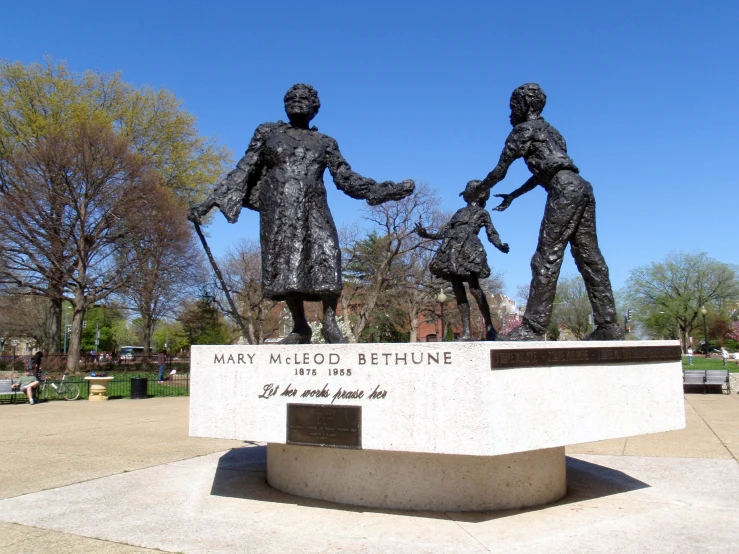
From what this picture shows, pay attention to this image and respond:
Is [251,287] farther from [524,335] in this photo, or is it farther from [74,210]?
[524,335]

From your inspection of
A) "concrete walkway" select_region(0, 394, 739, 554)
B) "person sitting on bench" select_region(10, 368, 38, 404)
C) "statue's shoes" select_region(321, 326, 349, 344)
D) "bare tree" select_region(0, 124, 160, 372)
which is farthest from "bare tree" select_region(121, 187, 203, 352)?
"statue's shoes" select_region(321, 326, 349, 344)

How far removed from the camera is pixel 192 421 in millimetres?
5281

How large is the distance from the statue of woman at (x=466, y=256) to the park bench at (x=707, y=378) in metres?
14.8

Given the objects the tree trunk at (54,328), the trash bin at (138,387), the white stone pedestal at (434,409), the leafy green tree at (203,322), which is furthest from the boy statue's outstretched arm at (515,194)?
the leafy green tree at (203,322)

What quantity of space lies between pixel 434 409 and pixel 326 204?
260cm

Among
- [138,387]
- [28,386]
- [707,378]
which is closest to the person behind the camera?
[28,386]

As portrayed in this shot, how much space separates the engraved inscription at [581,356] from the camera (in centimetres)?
430

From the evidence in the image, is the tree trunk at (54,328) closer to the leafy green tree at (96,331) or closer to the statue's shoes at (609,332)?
the leafy green tree at (96,331)

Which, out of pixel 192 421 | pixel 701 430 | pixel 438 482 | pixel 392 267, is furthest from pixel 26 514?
pixel 392 267

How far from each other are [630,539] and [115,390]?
2017 centimetres

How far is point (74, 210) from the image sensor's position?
28.1 meters

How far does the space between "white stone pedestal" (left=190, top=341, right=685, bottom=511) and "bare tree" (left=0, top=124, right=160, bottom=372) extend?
25130mm

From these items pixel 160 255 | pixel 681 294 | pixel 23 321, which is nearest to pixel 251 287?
pixel 160 255

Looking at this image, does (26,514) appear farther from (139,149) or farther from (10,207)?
(139,149)
